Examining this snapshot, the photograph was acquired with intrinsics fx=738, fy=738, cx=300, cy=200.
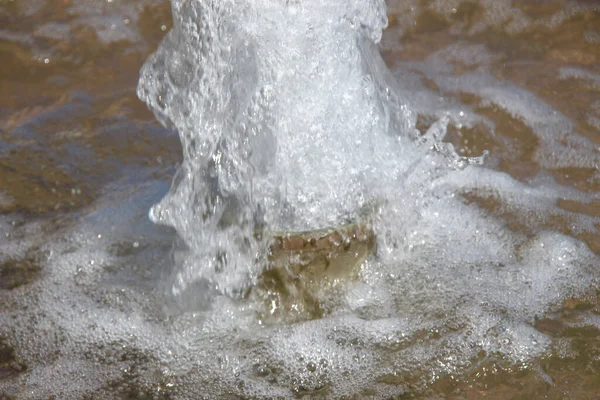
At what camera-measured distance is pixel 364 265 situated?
6.80ft

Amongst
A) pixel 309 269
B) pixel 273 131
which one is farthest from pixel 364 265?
pixel 273 131

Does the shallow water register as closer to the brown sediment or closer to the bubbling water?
the brown sediment

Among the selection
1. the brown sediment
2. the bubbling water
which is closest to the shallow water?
the brown sediment

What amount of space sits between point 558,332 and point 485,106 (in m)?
1.25

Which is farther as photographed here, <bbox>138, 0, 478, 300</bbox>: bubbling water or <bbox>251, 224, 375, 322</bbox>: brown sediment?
<bbox>138, 0, 478, 300</bbox>: bubbling water

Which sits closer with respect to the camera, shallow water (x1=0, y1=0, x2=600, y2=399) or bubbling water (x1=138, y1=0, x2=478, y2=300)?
shallow water (x1=0, y1=0, x2=600, y2=399)

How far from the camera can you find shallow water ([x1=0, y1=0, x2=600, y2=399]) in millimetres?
1776

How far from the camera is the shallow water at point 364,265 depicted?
1776mm

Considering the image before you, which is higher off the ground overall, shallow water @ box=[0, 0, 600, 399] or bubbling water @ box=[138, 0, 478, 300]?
bubbling water @ box=[138, 0, 478, 300]

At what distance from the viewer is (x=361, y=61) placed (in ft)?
7.22

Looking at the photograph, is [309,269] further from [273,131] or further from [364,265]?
[273,131]

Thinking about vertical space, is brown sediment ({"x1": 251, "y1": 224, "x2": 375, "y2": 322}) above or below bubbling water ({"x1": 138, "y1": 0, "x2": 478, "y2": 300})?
below

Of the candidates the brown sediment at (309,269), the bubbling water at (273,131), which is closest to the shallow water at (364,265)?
the brown sediment at (309,269)

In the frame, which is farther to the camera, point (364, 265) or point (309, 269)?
point (364, 265)
